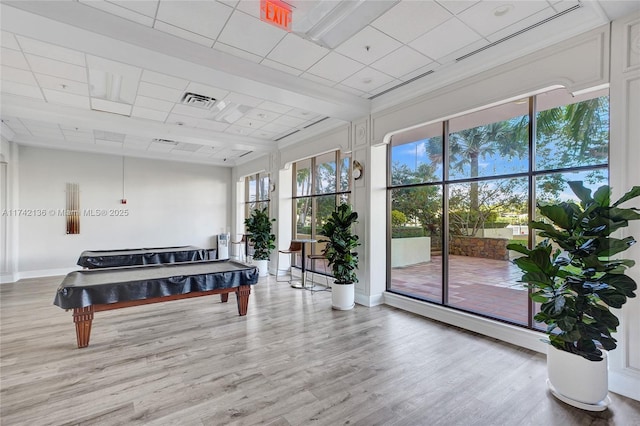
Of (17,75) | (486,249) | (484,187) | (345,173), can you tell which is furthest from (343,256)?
(17,75)

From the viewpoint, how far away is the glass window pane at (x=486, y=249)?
3.78 metres

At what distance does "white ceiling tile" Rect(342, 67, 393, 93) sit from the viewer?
4012 millimetres

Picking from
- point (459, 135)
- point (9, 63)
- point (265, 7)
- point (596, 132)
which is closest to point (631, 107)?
point (596, 132)

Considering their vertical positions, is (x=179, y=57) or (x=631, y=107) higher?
(x=179, y=57)

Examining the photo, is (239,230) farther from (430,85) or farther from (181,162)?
(430,85)

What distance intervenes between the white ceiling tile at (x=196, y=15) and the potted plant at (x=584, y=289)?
3.40 meters

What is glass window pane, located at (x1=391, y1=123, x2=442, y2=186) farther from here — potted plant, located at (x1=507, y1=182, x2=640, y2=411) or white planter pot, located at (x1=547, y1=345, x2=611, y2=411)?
white planter pot, located at (x1=547, y1=345, x2=611, y2=411)

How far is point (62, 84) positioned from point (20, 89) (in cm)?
75

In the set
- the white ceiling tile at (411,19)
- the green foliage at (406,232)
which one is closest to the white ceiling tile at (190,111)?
the white ceiling tile at (411,19)

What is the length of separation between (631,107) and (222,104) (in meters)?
5.11

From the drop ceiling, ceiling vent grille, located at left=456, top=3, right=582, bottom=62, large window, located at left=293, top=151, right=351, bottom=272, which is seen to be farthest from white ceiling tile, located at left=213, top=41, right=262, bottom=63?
large window, located at left=293, top=151, right=351, bottom=272

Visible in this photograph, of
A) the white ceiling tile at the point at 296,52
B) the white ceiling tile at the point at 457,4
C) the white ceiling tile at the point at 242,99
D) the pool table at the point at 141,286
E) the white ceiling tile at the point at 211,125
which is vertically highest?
the white ceiling tile at the point at 457,4

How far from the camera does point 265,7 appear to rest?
2.62 m

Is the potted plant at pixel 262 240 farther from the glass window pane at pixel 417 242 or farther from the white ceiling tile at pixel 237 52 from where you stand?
the white ceiling tile at pixel 237 52
